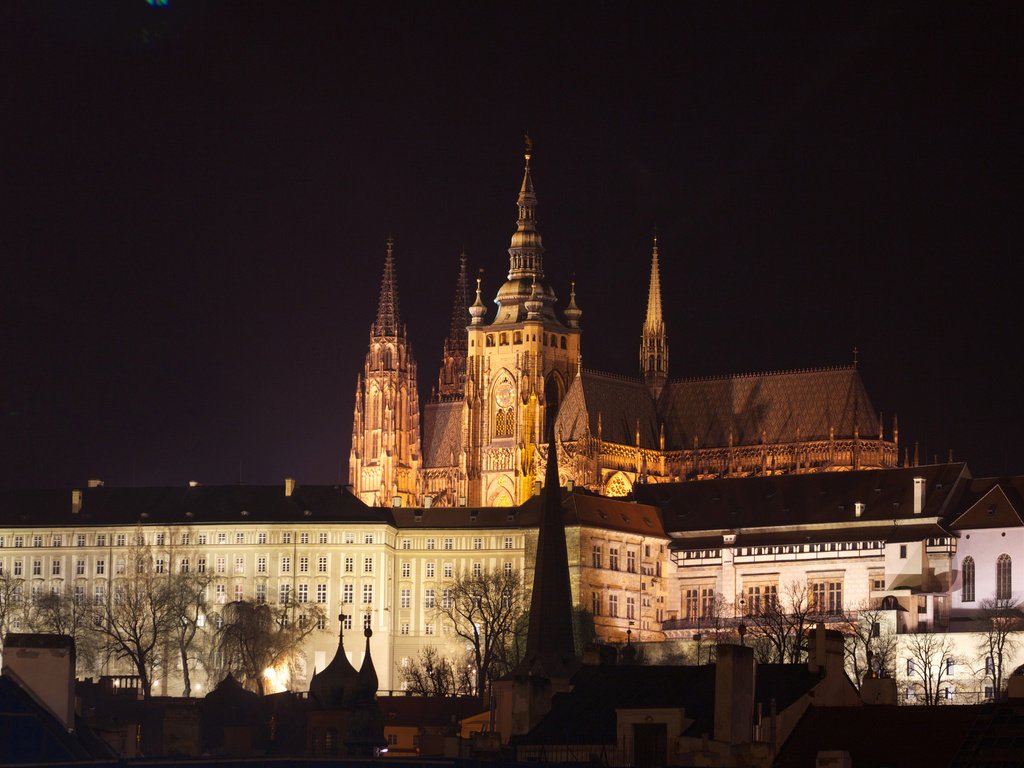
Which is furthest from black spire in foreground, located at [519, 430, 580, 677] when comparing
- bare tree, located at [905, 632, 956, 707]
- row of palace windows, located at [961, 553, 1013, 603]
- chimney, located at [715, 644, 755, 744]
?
row of palace windows, located at [961, 553, 1013, 603]

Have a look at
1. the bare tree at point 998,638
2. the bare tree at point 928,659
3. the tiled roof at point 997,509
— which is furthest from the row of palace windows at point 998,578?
the bare tree at point 928,659

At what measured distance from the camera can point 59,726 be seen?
76.4 meters

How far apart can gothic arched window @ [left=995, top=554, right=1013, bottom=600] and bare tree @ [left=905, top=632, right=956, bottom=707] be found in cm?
807

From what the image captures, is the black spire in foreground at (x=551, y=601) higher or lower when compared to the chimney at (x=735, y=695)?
higher

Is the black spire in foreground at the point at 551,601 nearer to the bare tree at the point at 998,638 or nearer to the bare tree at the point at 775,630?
the bare tree at the point at 775,630

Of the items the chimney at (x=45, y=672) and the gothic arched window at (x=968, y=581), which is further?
the gothic arched window at (x=968, y=581)

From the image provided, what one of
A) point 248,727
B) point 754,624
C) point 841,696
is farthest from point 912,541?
point 841,696

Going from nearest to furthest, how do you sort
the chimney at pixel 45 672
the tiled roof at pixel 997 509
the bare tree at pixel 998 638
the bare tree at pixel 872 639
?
the chimney at pixel 45 672 → the bare tree at pixel 998 638 → the bare tree at pixel 872 639 → the tiled roof at pixel 997 509

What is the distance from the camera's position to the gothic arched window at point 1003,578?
7520 inches

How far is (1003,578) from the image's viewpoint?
192m

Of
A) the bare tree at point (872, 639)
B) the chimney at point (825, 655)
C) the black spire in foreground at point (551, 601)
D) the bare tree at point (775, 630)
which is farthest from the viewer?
the bare tree at point (872, 639)

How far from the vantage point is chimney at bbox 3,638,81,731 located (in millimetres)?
78250

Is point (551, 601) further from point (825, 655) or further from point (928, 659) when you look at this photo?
point (928, 659)

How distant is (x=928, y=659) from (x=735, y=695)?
342ft
